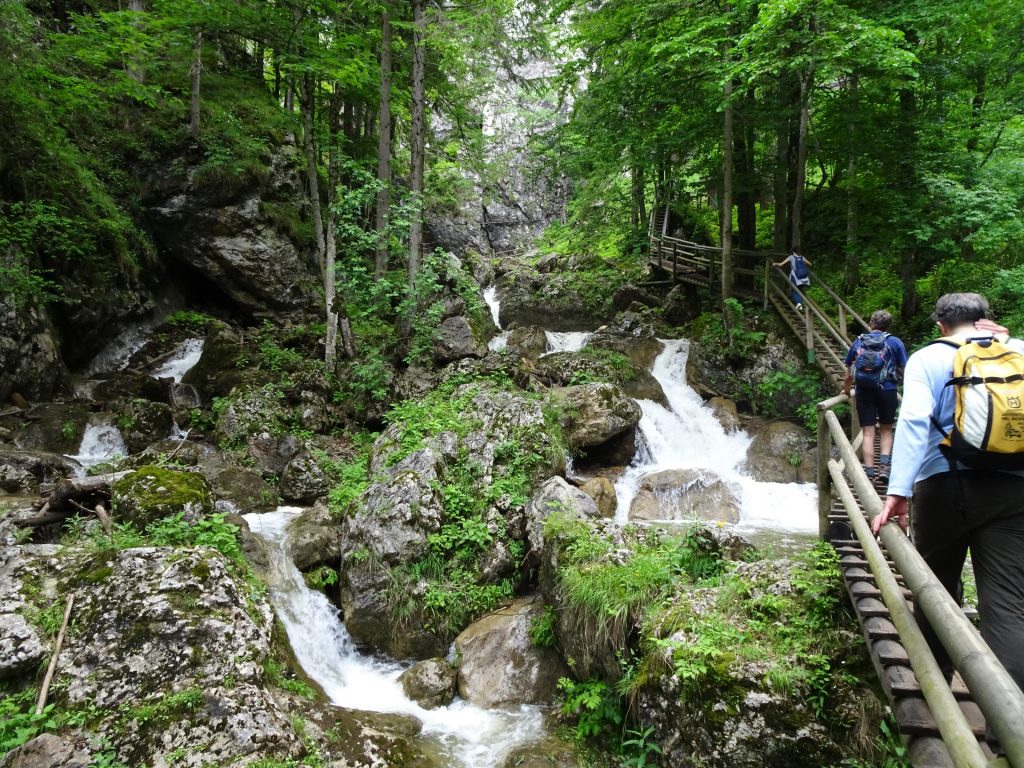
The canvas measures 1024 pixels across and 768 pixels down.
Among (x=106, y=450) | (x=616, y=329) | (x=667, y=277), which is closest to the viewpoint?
(x=106, y=450)

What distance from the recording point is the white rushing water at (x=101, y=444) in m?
9.73

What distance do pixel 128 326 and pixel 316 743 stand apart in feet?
A: 42.5

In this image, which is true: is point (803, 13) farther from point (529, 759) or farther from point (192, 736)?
point (192, 736)

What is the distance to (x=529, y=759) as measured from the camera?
5000 millimetres

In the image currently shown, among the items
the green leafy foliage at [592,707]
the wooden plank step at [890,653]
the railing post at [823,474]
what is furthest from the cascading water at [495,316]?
the wooden plank step at [890,653]

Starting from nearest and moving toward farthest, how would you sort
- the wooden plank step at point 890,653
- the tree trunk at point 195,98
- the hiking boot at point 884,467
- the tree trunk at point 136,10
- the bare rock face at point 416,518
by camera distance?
the wooden plank step at point 890,653
the hiking boot at point 884,467
the bare rock face at point 416,518
the tree trunk at point 136,10
the tree trunk at point 195,98

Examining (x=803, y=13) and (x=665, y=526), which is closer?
(x=665, y=526)

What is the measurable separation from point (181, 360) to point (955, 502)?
15.3 meters

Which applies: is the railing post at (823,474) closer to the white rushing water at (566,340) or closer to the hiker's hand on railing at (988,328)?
the hiker's hand on railing at (988,328)

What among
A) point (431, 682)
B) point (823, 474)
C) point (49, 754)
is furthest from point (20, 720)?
point (823, 474)

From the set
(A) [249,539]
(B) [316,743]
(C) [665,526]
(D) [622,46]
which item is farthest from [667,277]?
(B) [316,743]

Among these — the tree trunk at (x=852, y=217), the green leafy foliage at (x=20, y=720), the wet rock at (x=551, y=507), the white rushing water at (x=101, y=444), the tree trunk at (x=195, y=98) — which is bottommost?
the green leafy foliage at (x=20, y=720)

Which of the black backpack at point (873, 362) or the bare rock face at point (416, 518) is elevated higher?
the black backpack at point (873, 362)

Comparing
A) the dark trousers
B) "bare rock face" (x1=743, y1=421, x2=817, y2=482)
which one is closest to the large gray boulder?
"bare rock face" (x1=743, y1=421, x2=817, y2=482)
